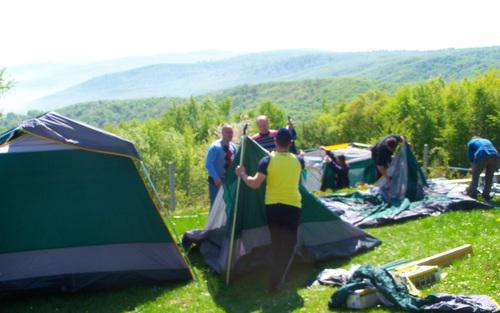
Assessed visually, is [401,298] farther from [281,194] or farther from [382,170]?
[382,170]

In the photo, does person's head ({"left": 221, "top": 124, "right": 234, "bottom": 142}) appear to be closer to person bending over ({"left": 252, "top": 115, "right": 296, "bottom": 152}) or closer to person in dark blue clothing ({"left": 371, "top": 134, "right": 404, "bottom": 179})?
person bending over ({"left": 252, "top": 115, "right": 296, "bottom": 152})

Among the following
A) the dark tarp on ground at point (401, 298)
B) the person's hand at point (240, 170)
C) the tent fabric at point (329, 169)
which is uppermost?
the person's hand at point (240, 170)

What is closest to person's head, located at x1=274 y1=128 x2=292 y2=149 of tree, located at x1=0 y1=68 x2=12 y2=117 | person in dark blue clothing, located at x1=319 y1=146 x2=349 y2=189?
person in dark blue clothing, located at x1=319 y1=146 x2=349 y2=189

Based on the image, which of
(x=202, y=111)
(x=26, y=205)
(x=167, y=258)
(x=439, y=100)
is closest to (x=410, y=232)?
(x=167, y=258)

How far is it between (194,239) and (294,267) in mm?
1572

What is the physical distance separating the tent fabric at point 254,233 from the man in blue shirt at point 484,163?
388 cm

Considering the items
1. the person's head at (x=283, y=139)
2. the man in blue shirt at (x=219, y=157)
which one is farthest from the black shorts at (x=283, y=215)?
the man in blue shirt at (x=219, y=157)

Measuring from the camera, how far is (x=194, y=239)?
8328 mm

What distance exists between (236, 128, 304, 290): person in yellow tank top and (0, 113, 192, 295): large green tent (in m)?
1.34

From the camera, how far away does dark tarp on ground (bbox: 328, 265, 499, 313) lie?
5434mm

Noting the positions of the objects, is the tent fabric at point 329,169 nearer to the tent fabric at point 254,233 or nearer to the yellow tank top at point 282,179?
the tent fabric at point 254,233

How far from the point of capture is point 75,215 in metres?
7.18

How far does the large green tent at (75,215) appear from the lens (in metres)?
6.98

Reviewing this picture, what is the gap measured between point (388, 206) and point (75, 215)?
5.77m
